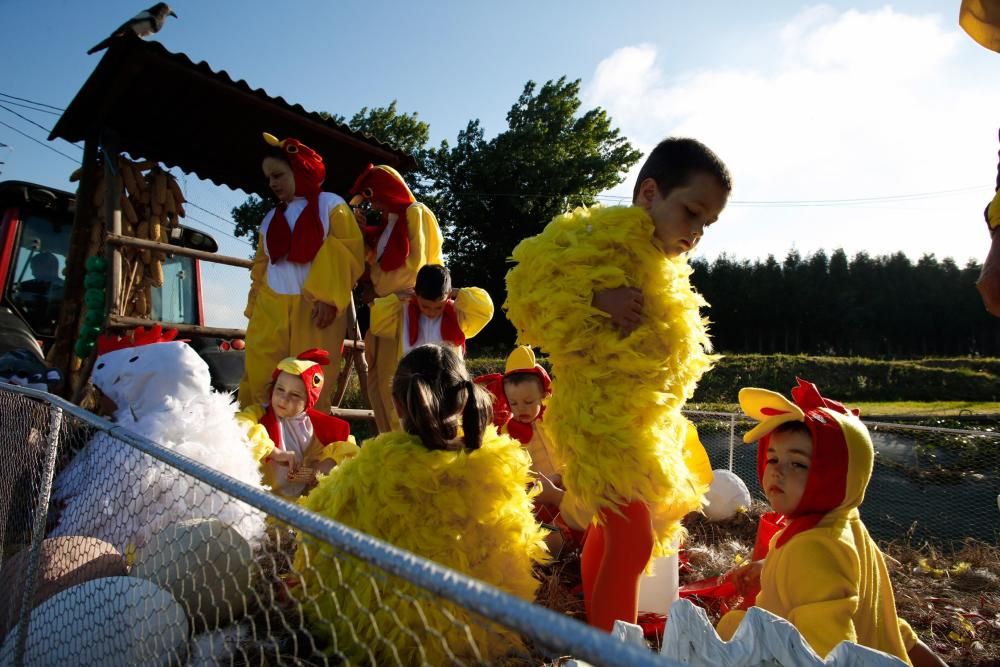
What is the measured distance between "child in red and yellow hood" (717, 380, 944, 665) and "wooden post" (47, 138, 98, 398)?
16.7 feet

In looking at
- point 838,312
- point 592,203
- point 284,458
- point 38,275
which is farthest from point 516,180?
point 284,458

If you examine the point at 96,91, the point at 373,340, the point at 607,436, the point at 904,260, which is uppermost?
the point at 904,260

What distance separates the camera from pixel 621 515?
81.5 inches

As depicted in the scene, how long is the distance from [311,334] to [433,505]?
2.30m

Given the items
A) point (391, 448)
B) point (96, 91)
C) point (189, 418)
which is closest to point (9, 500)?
point (189, 418)

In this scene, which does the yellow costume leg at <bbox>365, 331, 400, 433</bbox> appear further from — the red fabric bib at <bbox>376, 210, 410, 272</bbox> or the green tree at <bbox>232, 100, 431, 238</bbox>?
the green tree at <bbox>232, 100, 431, 238</bbox>

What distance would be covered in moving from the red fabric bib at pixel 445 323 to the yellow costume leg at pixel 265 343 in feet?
2.44

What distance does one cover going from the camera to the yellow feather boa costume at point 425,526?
1.96 metres

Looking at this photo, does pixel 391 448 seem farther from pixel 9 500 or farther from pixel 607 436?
pixel 9 500

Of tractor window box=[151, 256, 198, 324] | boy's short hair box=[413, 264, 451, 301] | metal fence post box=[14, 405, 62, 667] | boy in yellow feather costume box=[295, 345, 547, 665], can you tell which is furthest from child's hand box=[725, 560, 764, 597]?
tractor window box=[151, 256, 198, 324]

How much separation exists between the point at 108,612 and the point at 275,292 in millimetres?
2507

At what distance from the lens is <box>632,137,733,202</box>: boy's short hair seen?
2133 millimetres

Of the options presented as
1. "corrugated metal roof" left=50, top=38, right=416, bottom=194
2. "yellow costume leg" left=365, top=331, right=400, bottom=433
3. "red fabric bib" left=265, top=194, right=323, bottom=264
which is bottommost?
"yellow costume leg" left=365, top=331, right=400, bottom=433

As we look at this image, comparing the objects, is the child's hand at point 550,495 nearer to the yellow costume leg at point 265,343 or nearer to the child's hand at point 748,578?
the child's hand at point 748,578
